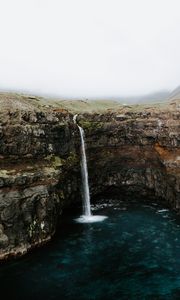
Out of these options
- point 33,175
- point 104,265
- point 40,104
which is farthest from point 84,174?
point 104,265

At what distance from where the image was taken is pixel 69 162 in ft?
176

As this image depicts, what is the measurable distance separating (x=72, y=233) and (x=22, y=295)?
51.0 feet

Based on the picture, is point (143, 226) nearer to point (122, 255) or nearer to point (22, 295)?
point (122, 255)

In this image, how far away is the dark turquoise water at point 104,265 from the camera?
33.3 meters

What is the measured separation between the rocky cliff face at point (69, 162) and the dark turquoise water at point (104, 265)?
338 cm

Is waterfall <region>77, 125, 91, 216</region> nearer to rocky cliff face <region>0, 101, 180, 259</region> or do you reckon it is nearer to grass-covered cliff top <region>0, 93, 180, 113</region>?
rocky cliff face <region>0, 101, 180, 259</region>

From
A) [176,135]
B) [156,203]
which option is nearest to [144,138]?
[176,135]

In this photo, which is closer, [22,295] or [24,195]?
[22,295]

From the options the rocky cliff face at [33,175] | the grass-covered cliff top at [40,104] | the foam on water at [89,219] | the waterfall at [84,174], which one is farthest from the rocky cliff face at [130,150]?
the foam on water at [89,219]

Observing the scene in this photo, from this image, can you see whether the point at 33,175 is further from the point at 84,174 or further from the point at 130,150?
the point at 130,150

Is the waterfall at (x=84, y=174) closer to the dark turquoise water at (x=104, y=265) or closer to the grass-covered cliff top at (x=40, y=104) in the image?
the dark turquoise water at (x=104, y=265)

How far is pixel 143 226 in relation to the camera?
4975 cm

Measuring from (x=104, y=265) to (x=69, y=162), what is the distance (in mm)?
18650

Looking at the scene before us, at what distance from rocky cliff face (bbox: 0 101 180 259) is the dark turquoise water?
338 centimetres
